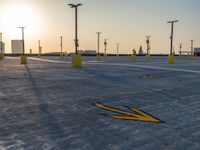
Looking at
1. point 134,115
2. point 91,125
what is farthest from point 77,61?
point 91,125

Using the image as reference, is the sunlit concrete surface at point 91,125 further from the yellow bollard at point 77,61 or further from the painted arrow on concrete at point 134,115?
the yellow bollard at point 77,61

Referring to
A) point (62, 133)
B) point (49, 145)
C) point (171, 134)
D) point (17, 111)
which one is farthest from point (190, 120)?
point (17, 111)

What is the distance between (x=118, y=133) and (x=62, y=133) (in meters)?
1.08

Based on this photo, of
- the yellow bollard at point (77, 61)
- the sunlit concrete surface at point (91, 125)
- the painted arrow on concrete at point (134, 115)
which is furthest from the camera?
the yellow bollard at point (77, 61)

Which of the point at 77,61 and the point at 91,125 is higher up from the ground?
the point at 77,61

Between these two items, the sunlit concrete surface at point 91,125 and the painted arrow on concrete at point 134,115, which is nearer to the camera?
the sunlit concrete surface at point 91,125

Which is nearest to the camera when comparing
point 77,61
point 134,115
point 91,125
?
point 91,125

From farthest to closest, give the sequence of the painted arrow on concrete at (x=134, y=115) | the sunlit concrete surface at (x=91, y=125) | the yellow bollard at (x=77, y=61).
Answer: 1. the yellow bollard at (x=77, y=61)
2. the painted arrow on concrete at (x=134, y=115)
3. the sunlit concrete surface at (x=91, y=125)

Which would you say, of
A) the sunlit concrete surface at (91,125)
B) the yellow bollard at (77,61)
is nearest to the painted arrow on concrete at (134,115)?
the sunlit concrete surface at (91,125)

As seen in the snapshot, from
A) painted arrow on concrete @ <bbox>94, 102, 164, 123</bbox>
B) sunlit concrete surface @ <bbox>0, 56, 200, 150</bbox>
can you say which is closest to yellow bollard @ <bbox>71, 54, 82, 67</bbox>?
sunlit concrete surface @ <bbox>0, 56, 200, 150</bbox>

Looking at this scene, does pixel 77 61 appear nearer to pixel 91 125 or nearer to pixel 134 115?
pixel 134 115

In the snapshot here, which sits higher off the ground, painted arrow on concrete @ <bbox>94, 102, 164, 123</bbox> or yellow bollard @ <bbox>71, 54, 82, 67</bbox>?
yellow bollard @ <bbox>71, 54, 82, 67</bbox>

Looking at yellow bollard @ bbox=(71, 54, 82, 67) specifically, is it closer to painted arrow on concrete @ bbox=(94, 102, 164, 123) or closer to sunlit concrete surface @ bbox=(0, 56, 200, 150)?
sunlit concrete surface @ bbox=(0, 56, 200, 150)

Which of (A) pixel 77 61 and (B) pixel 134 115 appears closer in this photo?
(B) pixel 134 115
